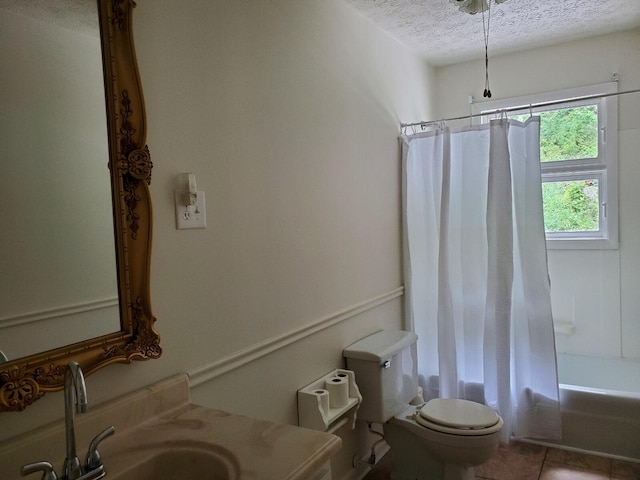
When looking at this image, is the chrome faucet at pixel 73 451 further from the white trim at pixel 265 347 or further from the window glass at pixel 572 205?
the window glass at pixel 572 205

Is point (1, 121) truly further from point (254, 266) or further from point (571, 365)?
point (571, 365)

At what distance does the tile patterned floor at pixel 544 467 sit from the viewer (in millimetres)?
2486

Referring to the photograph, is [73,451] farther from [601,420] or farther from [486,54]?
[486,54]

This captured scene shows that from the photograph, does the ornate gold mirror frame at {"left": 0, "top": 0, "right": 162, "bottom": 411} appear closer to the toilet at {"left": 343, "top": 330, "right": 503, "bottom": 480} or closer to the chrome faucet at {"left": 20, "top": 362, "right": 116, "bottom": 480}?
the chrome faucet at {"left": 20, "top": 362, "right": 116, "bottom": 480}

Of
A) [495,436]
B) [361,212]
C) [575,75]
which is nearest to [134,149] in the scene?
[361,212]

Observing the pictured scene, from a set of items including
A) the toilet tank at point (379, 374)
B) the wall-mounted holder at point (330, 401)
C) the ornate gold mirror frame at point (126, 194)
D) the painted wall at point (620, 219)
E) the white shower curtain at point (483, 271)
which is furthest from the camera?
the painted wall at point (620, 219)

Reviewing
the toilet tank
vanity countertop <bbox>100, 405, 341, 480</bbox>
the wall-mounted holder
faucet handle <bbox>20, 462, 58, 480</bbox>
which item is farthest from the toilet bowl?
faucet handle <bbox>20, 462, 58, 480</bbox>

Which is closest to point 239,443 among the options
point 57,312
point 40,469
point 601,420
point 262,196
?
point 40,469

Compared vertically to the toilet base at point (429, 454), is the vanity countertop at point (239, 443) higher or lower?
higher

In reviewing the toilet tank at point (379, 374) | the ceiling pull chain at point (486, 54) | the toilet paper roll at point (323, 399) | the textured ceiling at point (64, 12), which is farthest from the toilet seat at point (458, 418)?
the textured ceiling at point (64, 12)

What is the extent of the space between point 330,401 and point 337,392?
0.05 metres

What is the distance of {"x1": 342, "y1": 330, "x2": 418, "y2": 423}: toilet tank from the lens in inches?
90.7

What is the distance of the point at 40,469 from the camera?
3.08ft

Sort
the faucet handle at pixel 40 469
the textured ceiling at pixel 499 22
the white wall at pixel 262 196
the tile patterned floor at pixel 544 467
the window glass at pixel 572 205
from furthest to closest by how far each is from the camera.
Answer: the window glass at pixel 572 205
the textured ceiling at pixel 499 22
the tile patterned floor at pixel 544 467
the white wall at pixel 262 196
the faucet handle at pixel 40 469
